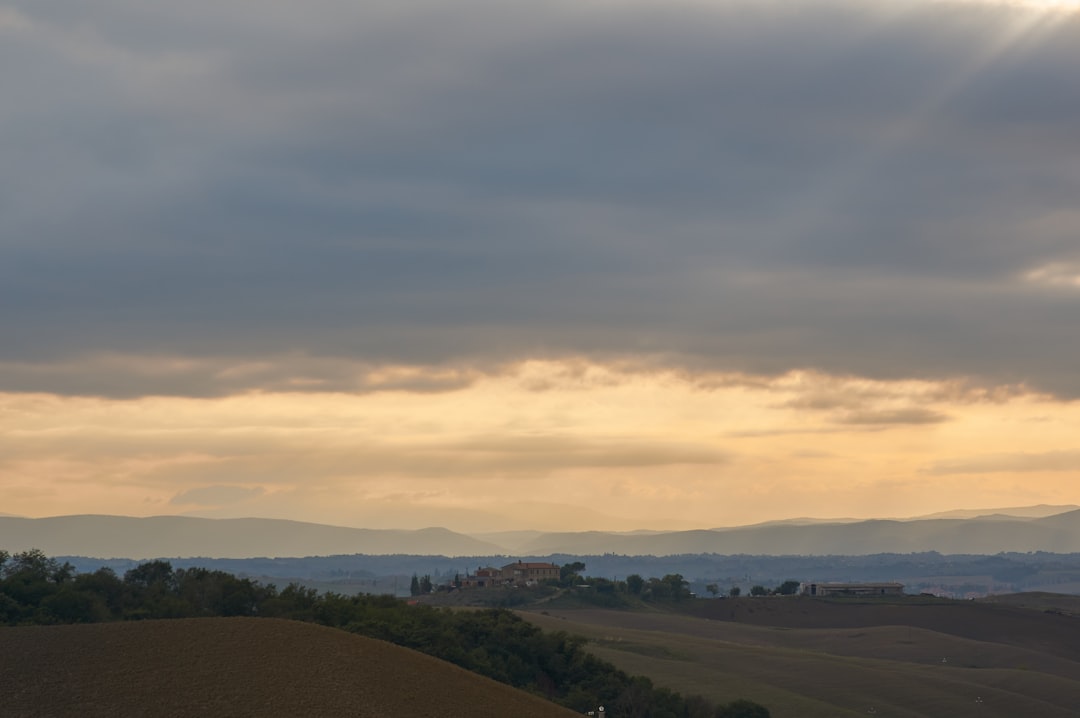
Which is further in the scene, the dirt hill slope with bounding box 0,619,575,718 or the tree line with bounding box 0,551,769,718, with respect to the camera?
the tree line with bounding box 0,551,769,718

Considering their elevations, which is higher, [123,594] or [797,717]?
[123,594]

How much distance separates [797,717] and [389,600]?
4580 cm

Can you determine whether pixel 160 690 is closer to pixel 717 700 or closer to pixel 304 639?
pixel 304 639

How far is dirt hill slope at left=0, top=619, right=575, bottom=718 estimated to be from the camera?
74.0 m

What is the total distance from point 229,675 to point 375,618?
3650cm

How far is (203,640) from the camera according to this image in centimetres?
8481

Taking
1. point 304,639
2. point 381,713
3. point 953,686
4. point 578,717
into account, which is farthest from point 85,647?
point 953,686

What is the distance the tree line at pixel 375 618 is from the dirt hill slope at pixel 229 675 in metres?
20.5

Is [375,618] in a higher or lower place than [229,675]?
higher

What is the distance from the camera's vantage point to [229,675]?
78.2m

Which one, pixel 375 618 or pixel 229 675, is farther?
pixel 375 618

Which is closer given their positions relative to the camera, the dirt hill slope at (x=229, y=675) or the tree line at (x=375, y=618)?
the dirt hill slope at (x=229, y=675)

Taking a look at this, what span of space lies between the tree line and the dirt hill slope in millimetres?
20500

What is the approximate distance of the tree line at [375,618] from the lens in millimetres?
108188
